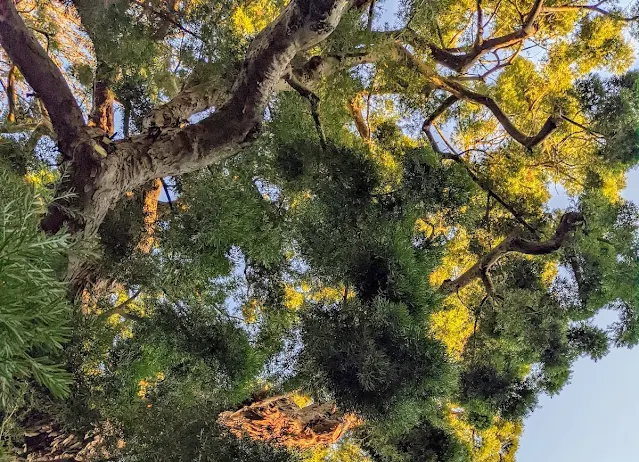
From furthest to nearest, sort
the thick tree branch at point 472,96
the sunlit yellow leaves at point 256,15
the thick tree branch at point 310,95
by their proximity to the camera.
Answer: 1. the sunlit yellow leaves at point 256,15
2. the thick tree branch at point 472,96
3. the thick tree branch at point 310,95

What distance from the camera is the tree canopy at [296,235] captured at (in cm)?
339

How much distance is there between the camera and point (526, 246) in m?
4.58

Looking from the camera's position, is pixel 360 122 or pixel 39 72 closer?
pixel 39 72

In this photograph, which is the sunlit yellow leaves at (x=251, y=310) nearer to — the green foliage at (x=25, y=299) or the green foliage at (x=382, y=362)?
the green foliage at (x=382, y=362)

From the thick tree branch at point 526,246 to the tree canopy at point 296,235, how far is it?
2 cm

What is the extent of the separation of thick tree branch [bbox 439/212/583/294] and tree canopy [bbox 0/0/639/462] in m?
0.02

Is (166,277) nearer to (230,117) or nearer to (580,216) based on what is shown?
(230,117)

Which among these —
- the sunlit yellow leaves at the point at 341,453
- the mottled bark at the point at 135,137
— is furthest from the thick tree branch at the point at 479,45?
the sunlit yellow leaves at the point at 341,453

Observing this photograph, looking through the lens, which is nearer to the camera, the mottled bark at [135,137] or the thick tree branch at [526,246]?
the mottled bark at [135,137]

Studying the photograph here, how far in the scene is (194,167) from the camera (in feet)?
13.0

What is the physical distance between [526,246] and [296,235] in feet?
7.07

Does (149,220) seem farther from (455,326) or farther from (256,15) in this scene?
(455,326)

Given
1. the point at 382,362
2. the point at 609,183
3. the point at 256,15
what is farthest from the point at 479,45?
the point at 382,362

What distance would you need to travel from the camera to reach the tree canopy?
11.1 feet
